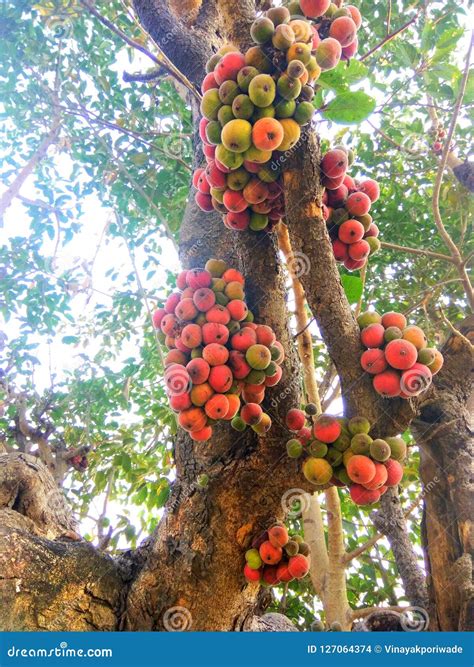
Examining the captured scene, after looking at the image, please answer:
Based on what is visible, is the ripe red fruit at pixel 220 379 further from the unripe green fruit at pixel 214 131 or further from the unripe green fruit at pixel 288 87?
the unripe green fruit at pixel 288 87

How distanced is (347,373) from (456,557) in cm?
77

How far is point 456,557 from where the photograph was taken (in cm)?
172

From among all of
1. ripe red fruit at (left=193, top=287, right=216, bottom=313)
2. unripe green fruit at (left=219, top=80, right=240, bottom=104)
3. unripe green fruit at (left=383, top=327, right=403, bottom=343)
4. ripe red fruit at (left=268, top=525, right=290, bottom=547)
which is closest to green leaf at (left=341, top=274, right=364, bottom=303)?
unripe green fruit at (left=383, top=327, right=403, bottom=343)

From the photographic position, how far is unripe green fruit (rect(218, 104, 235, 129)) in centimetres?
142

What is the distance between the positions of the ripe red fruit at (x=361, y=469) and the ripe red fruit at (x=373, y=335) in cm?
35

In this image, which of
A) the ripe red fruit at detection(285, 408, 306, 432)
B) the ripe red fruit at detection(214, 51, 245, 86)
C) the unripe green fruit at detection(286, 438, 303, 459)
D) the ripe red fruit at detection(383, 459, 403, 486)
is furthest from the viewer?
the ripe red fruit at detection(285, 408, 306, 432)

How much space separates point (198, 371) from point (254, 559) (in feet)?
2.55

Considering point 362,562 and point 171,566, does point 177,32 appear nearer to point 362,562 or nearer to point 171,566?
point 171,566

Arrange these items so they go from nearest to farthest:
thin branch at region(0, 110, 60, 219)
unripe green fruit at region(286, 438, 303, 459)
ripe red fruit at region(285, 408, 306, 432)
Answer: unripe green fruit at region(286, 438, 303, 459), ripe red fruit at region(285, 408, 306, 432), thin branch at region(0, 110, 60, 219)

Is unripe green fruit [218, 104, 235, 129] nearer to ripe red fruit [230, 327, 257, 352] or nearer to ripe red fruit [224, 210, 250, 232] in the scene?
ripe red fruit [224, 210, 250, 232]

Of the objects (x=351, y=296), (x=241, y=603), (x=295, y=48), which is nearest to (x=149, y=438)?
(x=241, y=603)

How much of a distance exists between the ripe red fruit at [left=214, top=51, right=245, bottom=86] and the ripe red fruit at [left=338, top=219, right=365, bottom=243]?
23.5 inches

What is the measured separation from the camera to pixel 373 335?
61.6 inches

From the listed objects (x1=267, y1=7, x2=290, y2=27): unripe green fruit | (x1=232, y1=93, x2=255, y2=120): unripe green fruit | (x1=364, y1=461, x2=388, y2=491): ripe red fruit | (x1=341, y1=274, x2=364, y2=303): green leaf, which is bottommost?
(x1=364, y1=461, x2=388, y2=491): ripe red fruit
